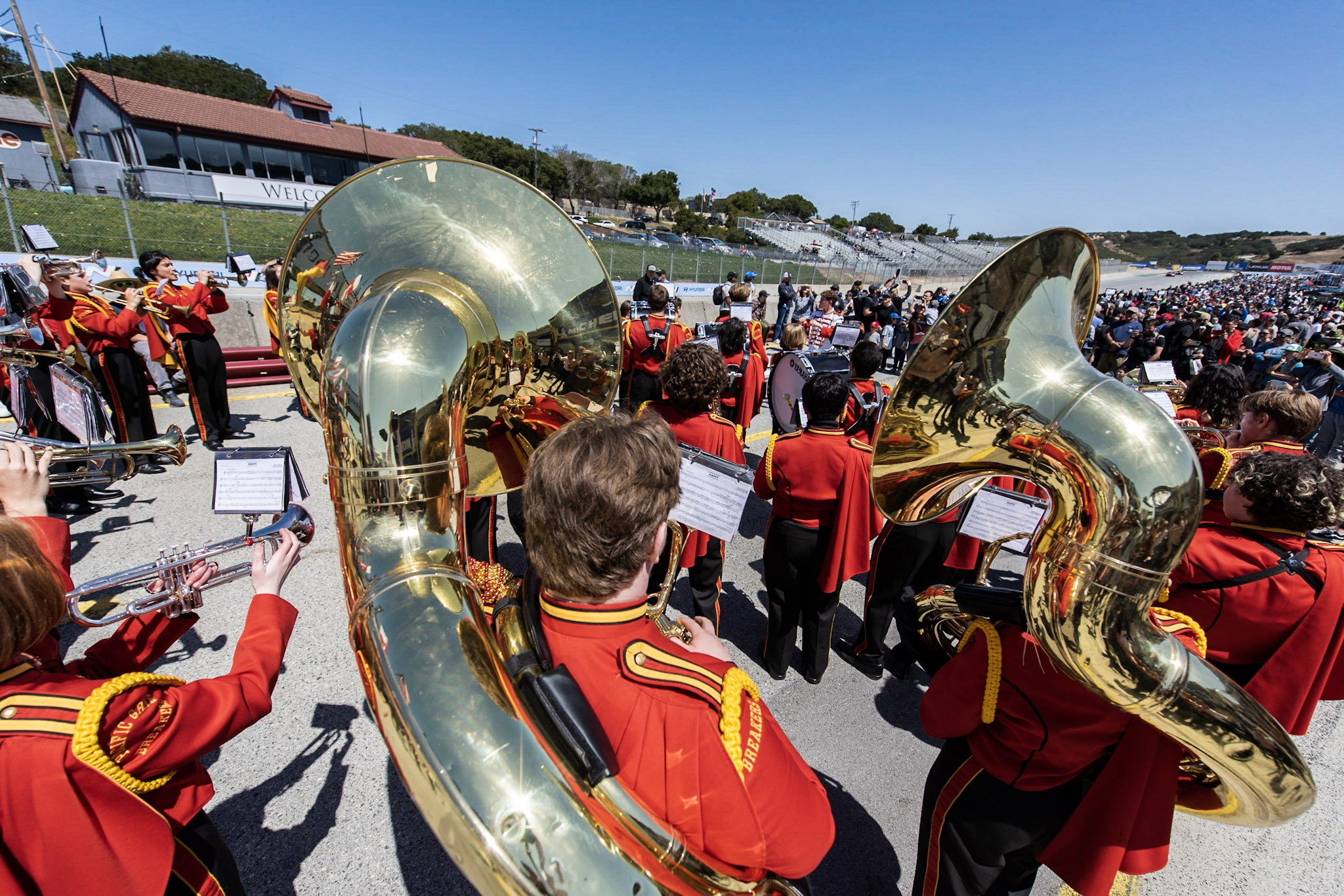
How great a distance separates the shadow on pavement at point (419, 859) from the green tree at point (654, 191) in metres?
64.9

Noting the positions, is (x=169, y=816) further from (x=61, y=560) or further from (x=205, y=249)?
(x=205, y=249)

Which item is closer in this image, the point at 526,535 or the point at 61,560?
the point at 526,535

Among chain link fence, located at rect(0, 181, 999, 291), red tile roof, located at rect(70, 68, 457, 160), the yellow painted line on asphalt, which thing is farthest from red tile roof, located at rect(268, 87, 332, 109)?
the yellow painted line on asphalt

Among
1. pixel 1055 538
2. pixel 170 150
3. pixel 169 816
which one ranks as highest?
pixel 170 150

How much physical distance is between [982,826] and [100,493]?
611 centimetres

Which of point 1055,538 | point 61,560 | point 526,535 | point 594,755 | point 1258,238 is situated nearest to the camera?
point 594,755

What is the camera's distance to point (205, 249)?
12336 mm

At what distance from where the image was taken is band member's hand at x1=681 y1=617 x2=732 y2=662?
121 centimetres

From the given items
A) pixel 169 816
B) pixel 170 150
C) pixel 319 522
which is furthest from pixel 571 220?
pixel 170 150

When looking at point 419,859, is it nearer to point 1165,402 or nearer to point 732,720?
point 732,720

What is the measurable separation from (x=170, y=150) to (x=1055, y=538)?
43.9 meters

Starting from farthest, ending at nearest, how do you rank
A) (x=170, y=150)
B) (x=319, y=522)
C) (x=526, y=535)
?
1. (x=170, y=150)
2. (x=319, y=522)
3. (x=526, y=535)

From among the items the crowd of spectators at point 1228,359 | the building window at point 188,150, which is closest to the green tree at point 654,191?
the building window at point 188,150

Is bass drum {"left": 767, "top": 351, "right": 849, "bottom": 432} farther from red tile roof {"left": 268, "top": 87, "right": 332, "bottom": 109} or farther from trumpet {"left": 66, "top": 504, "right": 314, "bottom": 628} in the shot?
red tile roof {"left": 268, "top": 87, "right": 332, "bottom": 109}
